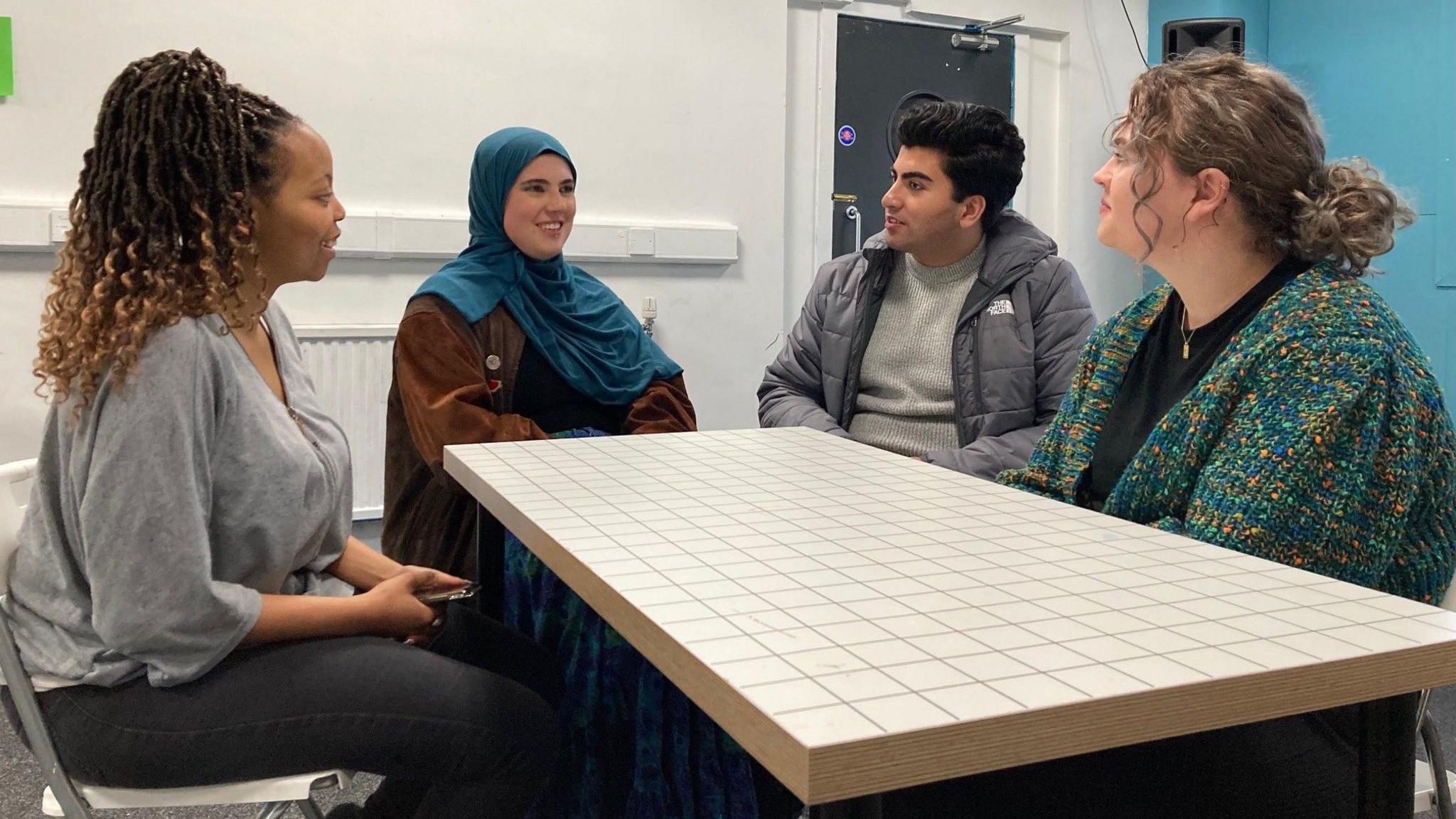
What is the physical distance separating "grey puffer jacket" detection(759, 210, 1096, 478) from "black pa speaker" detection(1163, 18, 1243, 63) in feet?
7.65

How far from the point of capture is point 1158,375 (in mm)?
1518

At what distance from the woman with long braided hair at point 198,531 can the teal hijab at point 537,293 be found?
86cm

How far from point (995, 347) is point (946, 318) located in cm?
14

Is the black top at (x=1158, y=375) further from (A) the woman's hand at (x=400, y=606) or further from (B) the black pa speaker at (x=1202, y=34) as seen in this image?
(B) the black pa speaker at (x=1202, y=34)

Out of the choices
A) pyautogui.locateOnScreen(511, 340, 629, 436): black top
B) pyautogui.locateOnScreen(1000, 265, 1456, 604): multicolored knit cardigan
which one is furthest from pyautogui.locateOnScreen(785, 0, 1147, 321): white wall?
pyautogui.locateOnScreen(1000, 265, 1456, 604): multicolored knit cardigan

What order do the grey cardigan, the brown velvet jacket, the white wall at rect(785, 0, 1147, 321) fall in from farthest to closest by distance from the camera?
the white wall at rect(785, 0, 1147, 321), the brown velvet jacket, the grey cardigan

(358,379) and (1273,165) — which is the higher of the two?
(1273,165)

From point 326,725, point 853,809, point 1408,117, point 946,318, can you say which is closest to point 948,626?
point 853,809

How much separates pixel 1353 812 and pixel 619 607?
0.74 meters

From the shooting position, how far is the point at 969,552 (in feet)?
3.41

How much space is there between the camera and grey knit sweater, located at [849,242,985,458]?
Result: 7.66ft

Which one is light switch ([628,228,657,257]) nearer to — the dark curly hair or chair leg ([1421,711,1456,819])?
the dark curly hair

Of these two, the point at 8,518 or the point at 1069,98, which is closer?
the point at 8,518

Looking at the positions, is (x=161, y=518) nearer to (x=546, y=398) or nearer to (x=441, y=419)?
(x=441, y=419)
